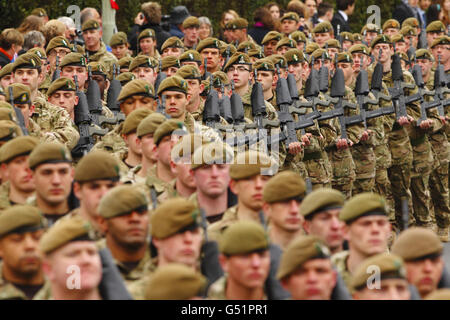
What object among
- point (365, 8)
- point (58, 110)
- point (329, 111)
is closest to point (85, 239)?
point (58, 110)

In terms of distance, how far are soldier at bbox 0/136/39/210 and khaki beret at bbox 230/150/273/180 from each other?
149cm

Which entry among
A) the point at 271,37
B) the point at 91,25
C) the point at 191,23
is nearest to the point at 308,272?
the point at 91,25

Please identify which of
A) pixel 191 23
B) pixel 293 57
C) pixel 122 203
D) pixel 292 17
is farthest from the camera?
pixel 292 17

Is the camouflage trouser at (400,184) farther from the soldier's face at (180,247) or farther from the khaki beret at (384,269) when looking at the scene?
the khaki beret at (384,269)

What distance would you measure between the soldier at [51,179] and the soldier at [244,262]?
2.04m

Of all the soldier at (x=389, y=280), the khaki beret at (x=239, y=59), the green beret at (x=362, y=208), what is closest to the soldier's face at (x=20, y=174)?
the green beret at (x=362, y=208)

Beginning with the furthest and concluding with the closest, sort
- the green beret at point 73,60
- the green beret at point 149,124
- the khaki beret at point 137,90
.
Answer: the green beret at point 73,60 < the khaki beret at point 137,90 < the green beret at point 149,124

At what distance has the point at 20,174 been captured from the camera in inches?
367

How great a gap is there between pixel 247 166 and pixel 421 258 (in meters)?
2.04

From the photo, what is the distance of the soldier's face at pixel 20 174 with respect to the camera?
9281 mm

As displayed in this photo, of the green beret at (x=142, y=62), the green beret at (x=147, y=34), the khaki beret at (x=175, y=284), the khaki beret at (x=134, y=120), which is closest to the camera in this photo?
the khaki beret at (x=175, y=284)

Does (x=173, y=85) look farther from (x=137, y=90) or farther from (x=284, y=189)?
(x=284, y=189)

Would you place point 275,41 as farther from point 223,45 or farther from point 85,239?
point 85,239
